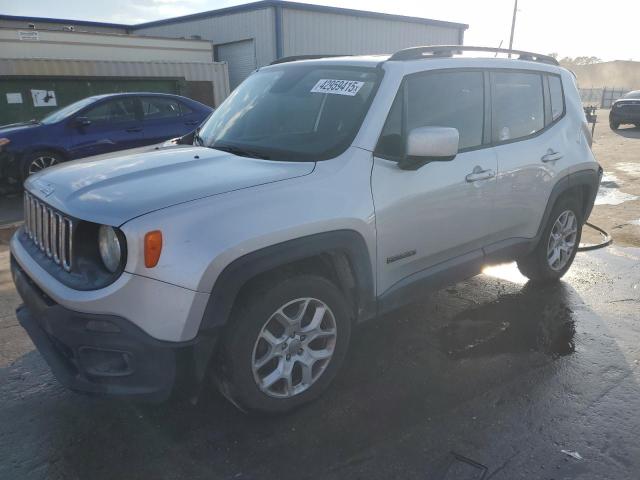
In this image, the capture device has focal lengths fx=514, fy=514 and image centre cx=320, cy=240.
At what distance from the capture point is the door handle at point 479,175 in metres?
3.44

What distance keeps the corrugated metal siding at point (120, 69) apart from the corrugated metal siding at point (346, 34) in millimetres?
4483

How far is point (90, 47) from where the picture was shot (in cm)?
1834

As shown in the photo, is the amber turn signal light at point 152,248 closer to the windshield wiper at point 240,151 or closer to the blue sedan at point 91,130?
the windshield wiper at point 240,151

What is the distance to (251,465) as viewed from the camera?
8.09ft

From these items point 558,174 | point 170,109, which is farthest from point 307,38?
point 558,174

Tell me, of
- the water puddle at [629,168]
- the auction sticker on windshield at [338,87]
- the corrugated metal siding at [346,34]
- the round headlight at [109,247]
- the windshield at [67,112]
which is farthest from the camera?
the corrugated metal siding at [346,34]

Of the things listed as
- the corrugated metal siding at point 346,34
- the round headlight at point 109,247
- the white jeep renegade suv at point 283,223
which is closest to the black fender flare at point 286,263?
the white jeep renegade suv at point 283,223

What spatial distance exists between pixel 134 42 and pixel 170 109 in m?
11.7

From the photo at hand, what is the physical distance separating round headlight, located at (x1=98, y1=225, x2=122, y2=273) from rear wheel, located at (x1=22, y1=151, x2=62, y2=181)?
255 inches

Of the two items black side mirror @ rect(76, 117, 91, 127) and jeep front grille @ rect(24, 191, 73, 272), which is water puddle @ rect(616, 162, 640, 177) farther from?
jeep front grille @ rect(24, 191, 73, 272)

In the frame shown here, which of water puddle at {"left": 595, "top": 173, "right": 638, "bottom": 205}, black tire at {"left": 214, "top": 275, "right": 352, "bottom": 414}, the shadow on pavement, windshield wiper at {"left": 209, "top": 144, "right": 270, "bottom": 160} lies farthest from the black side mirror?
the shadow on pavement

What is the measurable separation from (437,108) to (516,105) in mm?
983

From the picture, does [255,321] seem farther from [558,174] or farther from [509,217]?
[558,174]

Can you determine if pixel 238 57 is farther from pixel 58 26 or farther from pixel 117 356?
pixel 117 356
